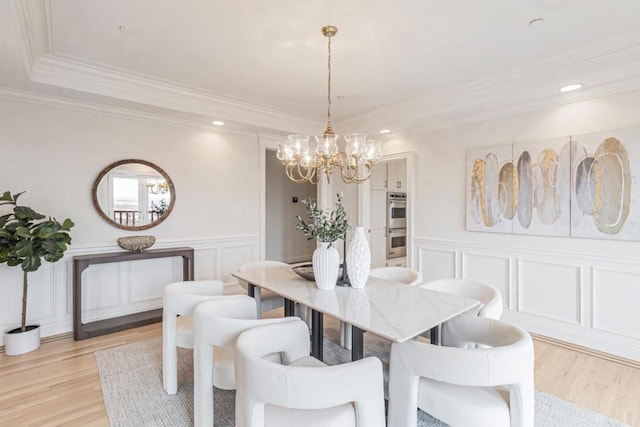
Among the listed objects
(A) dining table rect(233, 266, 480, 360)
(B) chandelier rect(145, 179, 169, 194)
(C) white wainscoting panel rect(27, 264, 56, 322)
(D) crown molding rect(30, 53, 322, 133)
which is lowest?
(C) white wainscoting panel rect(27, 264, 56, 322)

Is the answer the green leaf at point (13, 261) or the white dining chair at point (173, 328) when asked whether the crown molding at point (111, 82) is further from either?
the white dining chair at point (173, 328)

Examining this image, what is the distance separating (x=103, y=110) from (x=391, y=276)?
11.4 ft

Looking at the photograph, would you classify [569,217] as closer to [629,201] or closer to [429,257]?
[629,201]

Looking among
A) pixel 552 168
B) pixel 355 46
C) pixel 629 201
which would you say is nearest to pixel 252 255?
pixel 355 46

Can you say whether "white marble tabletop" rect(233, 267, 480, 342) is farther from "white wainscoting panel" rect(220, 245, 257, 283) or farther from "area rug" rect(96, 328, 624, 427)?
"white wainscoting panel" rect(220, 245, 257, 283)

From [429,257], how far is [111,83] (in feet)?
13.3

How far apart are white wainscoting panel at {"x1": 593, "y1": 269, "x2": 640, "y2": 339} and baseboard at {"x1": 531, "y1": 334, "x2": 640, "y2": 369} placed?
0.68 feet

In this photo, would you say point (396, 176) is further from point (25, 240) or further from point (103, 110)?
point (25, 240)

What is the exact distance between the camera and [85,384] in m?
2.38

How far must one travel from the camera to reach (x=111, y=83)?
3113 millimetres

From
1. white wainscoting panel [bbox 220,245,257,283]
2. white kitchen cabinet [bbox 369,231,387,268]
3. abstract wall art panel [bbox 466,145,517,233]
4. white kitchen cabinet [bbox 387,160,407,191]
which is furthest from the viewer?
white kitchen cabinet [bbox 387,160,407,191]

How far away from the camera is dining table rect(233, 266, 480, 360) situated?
1.58 m

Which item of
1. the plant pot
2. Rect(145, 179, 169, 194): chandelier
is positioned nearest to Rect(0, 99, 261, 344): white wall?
Rect(145, 179, 169, 194): chandelier

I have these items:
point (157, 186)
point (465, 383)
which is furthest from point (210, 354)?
point (157, 186)
